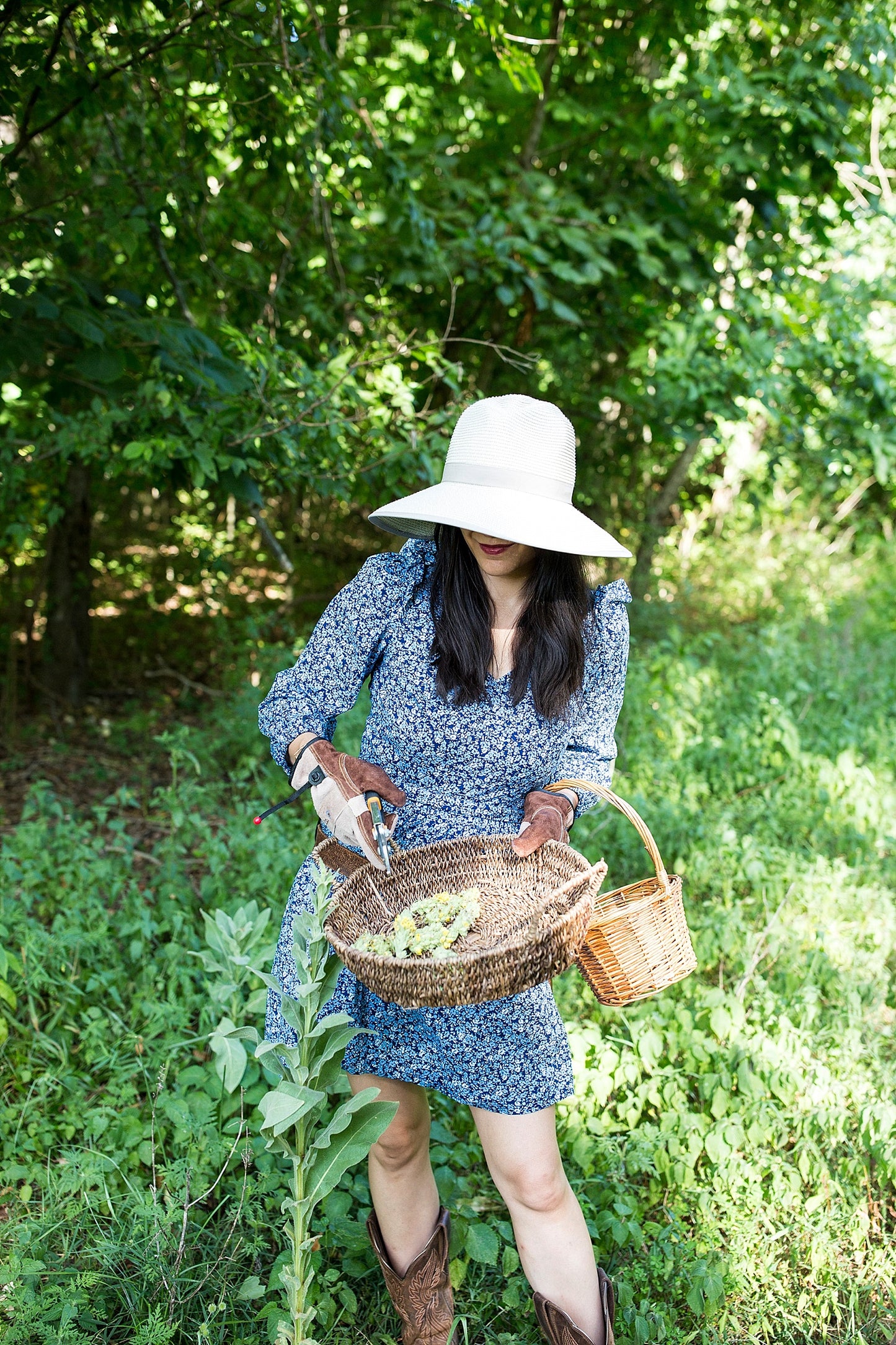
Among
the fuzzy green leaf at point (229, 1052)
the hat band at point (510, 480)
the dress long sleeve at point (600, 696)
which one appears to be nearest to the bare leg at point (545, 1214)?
the fuzzy green leaf at point (229, 1052)

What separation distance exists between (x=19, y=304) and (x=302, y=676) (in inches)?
70.7

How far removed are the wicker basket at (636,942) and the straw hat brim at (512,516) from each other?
0.47m

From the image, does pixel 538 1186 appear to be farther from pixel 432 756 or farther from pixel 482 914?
pixel 432 756

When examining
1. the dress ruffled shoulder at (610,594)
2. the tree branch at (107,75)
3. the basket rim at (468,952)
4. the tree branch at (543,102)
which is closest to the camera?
the basket rim at (468,952)

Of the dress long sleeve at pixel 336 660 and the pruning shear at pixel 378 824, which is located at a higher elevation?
the dress long sleeve at pixel 336 660

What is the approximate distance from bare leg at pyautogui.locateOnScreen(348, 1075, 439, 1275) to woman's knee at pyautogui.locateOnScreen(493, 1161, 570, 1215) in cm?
22

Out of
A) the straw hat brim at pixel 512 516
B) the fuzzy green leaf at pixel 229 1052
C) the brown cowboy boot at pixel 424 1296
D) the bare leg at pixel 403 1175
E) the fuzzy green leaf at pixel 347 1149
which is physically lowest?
the brown cowboy boot at pixel 424 1296

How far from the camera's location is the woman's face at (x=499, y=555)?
6.12 feet

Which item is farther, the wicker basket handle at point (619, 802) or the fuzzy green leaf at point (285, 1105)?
the wicker basket handle at point (619, 802)

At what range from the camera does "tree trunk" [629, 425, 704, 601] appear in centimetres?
698

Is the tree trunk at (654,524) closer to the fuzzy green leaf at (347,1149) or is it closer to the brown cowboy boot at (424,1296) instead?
the brown cowboy boot at (424,1296)

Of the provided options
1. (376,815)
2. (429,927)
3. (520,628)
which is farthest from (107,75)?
(429,927)

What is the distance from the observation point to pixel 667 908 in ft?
6.16

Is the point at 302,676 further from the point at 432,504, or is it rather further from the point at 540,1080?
the point at 540,1080
